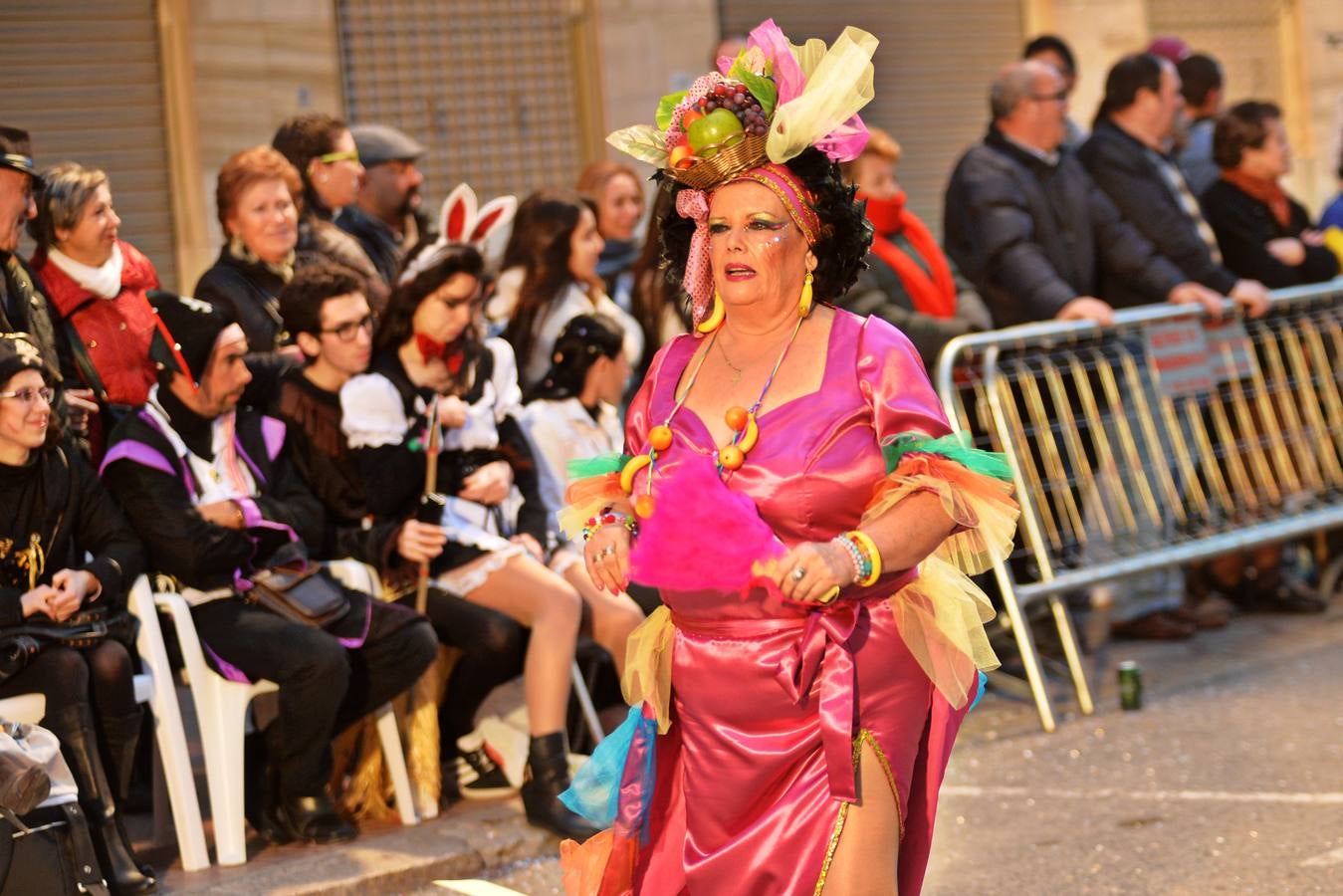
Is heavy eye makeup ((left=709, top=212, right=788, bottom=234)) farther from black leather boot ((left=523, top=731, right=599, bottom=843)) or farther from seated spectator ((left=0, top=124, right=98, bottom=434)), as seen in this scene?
seated spectator ((left=0, top=124, right=98, bottom=434))

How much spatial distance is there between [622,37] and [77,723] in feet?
24.6

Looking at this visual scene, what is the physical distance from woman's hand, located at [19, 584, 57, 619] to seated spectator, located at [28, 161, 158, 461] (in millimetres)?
903

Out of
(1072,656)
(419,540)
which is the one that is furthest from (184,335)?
(1072,656)

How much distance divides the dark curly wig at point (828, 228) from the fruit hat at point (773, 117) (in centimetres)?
3

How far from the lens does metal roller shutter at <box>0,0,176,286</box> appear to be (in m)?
9.89

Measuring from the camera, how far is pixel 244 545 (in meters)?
6.34

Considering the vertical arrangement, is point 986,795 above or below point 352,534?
below

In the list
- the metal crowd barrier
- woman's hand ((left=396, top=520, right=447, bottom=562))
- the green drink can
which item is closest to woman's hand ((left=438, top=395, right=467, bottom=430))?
woman's hand ((left=396, top=520, right=447, bottom=562))

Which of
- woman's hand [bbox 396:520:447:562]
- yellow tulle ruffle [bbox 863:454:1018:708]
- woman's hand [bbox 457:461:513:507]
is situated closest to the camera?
yellow tulle ruffle [bbox 863:454:1018:708]

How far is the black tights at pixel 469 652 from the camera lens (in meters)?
6.76

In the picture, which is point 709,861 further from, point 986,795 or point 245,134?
point 245,134

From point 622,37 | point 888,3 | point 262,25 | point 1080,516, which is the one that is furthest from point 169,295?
point 888,3

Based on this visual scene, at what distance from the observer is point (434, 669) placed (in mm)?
6879

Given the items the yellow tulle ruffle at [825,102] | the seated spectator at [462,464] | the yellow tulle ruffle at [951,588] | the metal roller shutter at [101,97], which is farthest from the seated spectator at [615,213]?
the yellow tulle ruffle at [951,588]
